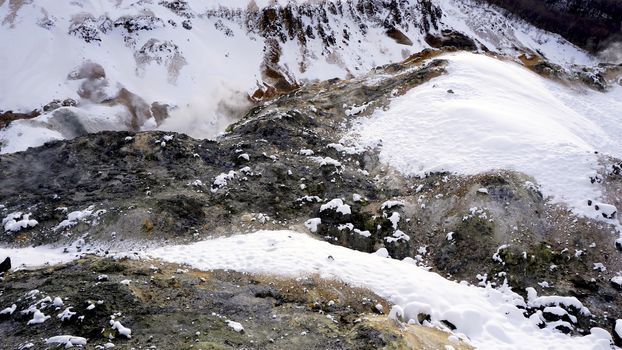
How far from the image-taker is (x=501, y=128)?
21531 mm

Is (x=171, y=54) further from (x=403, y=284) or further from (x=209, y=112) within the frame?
(x=403, y=284)

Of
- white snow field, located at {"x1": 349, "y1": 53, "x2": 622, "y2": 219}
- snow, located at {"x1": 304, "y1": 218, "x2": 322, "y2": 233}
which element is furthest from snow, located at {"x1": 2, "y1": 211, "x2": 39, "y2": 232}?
white snow field, located at {"x1": 349, "y1": 53, "x2": 622, "y2": 219}

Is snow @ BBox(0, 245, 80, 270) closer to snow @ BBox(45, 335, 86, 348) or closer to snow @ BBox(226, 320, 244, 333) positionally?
snow @ BBox(45, 335, 86, 348)

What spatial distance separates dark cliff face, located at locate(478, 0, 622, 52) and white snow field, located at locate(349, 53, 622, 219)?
7948 centimetres

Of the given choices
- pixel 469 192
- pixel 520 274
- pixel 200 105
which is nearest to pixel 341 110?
pixel 469 192

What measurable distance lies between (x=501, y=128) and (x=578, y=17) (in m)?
104

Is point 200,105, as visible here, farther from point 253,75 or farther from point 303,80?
Result: point 303,80

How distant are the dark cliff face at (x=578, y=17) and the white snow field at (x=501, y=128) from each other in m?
79.5

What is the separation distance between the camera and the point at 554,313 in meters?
13.5

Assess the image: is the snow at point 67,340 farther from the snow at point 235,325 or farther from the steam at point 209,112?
the steam at point 209,112

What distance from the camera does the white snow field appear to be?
1895 centimetres

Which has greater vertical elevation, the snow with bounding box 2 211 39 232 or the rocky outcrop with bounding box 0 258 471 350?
the rocky outcrop with bounding box 0 258 471 350

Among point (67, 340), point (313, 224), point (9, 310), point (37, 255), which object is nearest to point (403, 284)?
point (313, 224)

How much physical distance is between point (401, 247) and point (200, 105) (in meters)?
43.2
